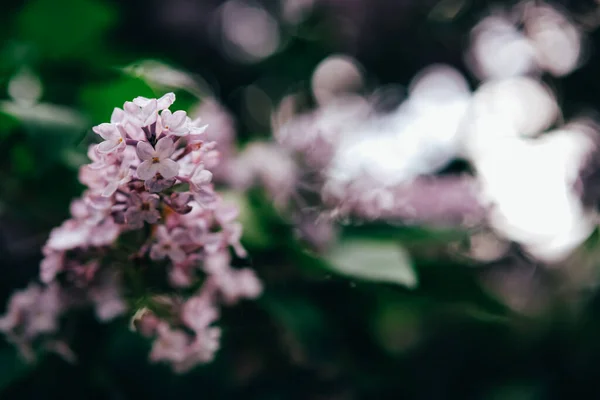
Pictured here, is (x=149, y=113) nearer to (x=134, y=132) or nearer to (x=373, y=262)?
(x=134, y=132)

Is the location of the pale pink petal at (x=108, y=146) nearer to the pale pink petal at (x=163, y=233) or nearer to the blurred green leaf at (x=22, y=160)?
the pale pink petal at (x=163, y=233)

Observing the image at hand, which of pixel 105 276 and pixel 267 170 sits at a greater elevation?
pixel 267 170

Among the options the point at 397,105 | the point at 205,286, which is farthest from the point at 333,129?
the point at 397,105

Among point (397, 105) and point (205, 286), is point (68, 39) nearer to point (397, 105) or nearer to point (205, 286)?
point (205, 286)

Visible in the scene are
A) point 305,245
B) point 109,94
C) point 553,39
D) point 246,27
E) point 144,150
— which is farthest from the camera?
point 246,27

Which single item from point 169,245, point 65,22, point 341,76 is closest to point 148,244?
point 169,245

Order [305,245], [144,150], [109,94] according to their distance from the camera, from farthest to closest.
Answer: [305,245], [109,94], [144,150]

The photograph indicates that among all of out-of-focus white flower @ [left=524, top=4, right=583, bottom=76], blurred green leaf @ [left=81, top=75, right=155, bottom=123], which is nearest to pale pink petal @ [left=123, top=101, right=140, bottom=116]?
blurred green leaf @ [left=81, top=75, right=155, bottom=123]
